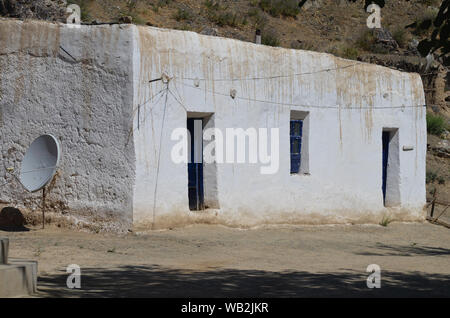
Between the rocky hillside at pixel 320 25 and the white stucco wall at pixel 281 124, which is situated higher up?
the rocky hillside at pixel 320 25

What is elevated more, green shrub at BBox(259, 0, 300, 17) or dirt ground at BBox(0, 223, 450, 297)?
green shrub at BBox(259, 0, 300, 17)

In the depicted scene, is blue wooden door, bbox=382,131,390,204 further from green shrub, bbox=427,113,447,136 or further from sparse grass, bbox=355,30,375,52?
sparse grass, bbox=355,30,375,52

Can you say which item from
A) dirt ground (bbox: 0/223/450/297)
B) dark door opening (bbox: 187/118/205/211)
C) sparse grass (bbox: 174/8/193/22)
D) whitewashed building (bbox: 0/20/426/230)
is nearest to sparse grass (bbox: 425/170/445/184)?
whitewashed building (bbox: 0/20/426/230)

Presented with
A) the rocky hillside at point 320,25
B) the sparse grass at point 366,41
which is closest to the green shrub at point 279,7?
the rocky hillside at point 320,25

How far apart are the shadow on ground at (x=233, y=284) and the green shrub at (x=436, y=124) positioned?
720 inches

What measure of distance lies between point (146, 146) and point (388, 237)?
575cm

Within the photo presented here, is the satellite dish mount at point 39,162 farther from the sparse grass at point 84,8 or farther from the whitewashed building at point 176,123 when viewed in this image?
the sparse grass at point 84,8

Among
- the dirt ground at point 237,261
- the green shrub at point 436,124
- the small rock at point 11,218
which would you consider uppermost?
the green shrub at point 436,124

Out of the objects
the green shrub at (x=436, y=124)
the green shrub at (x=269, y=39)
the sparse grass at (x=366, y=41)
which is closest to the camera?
the green shrub at (x=436, y=124)

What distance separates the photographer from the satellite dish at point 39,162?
13047mm

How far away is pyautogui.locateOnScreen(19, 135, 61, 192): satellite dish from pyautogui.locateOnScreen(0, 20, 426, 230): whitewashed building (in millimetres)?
538

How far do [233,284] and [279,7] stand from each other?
27.2 metres

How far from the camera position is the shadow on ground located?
7875mm
